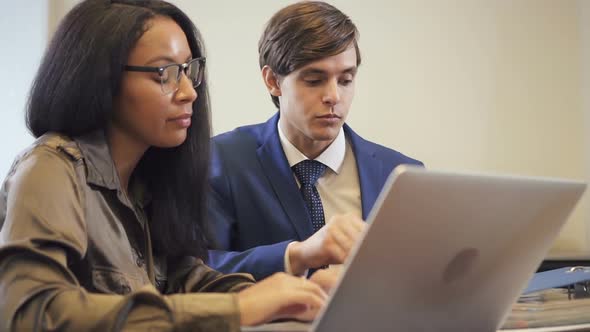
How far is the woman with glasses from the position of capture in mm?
807

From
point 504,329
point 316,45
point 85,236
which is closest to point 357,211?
point 316,45

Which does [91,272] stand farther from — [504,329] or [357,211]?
[357,211]

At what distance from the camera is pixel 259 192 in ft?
5.79

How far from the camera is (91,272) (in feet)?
3.38

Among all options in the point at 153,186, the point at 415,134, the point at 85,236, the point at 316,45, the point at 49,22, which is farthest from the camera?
the point at 415,134

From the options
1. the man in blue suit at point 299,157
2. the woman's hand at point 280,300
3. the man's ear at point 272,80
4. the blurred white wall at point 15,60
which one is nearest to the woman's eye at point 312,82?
the man in blue suit at point 299,157

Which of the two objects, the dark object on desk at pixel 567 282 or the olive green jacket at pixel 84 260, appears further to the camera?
the dark object on desk at pixel 567 282

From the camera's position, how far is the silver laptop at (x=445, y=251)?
0.74 meters

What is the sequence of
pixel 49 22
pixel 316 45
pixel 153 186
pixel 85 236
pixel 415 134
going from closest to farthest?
pixel 85 236, pixel 153 186, pixel 316 45, pixel 49 22, pixel 415 134

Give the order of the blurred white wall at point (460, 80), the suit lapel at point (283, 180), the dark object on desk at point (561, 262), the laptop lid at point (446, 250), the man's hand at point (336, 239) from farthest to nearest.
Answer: the blurred white wall at point (460, 80), the dark object on desk at point (561, 262), the suit lapel at point (283, 180), the man's hand at point (336, 239), the laptop lid at point (446, 250)

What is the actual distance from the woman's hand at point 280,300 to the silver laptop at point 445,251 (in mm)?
43

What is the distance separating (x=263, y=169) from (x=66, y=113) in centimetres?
75

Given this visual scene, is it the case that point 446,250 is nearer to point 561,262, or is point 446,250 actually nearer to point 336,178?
point 336,178

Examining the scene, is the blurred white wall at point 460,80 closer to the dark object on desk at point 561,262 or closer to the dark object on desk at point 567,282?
the dark object on desk at point 561,262
